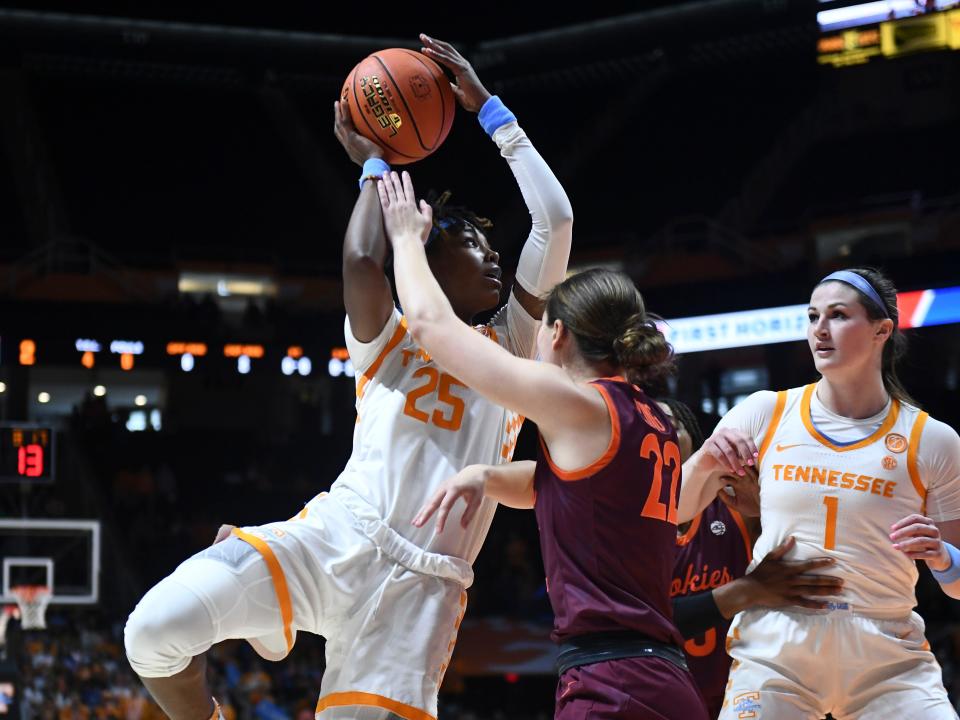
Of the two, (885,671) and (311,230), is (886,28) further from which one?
(885,671)

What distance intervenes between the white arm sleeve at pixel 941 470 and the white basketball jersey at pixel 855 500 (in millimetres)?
23

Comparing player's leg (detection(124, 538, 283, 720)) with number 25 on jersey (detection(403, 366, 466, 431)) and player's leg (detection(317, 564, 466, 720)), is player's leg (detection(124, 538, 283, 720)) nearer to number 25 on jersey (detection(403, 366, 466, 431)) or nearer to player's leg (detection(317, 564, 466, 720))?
player's leg (detection(317, 564, 466, 720))

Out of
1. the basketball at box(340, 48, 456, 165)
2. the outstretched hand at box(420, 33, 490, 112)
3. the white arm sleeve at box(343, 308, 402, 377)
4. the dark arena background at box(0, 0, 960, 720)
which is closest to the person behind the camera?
the white arm sleeve at box(343, 308, 402, 377)

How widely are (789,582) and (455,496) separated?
3.72 ft

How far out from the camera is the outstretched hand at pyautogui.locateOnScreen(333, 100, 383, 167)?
12.6 ft

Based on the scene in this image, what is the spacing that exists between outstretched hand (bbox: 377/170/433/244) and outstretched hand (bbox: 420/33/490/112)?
0.53 m

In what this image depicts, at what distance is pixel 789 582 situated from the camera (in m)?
3.51

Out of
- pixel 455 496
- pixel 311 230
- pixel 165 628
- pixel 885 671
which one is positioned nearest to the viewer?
pixel 455 496

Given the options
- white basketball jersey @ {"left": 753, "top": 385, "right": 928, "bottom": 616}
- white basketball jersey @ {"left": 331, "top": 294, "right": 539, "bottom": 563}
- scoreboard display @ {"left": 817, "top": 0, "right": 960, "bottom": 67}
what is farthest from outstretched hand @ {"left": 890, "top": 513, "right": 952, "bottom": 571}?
scoreboard display @ {"left": 817, "top": 0, "right": 960, "bottom": 67}

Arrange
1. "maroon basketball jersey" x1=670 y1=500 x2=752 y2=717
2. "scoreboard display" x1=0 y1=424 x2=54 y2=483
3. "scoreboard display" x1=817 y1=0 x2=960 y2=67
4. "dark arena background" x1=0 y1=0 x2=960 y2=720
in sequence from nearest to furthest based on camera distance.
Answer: "maroon basketball jersey" x1=670 y1=500 x2=752 y2=717 < "scoreboard display" x1=0 y1=424 x2=54 y2=483 < "dark arena background" x1=0 y1=0 x2=960 y2=720 < "scoreboard display" x1=817 y1=0 x2=960 y2=67

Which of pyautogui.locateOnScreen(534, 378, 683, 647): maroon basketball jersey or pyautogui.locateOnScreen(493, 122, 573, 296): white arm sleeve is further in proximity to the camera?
pyautogui.locateOnScreen(493, 122, 573, 296): white arm sleeve

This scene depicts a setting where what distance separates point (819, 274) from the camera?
49.3 ft

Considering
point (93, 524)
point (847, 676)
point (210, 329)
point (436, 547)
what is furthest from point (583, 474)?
point (210, 329)

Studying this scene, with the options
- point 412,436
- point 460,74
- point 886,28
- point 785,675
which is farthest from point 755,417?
point 886,28
